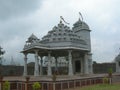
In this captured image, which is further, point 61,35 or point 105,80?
point 61,35

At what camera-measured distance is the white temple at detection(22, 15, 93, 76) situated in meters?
42.3

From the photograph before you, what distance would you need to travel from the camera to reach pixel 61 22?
47.5 meters

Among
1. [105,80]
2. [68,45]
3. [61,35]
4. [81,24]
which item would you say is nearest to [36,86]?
[105,80]

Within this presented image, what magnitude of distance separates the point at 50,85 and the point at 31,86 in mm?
2253

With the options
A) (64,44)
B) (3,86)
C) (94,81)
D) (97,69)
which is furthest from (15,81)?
(97,69)

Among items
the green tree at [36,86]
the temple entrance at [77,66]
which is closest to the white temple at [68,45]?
the temple entrance at [77,66]

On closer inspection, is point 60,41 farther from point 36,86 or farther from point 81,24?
point 36,86

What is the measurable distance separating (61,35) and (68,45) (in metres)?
Answer: 3.19

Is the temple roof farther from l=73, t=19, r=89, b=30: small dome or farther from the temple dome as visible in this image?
l=73, t=19, r=89, b=30: small dome

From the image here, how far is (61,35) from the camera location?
44438 mm

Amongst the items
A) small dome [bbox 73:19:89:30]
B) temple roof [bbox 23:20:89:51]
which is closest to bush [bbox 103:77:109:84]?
temple roof [bbox 23:20:89:51]

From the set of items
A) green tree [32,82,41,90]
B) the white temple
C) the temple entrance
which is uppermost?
the white temple

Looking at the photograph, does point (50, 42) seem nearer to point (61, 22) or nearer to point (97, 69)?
point (61, 22)

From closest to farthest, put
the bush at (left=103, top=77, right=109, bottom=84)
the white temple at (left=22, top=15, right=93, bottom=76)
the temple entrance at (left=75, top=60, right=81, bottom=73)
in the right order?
the bush at (left=103, top=77, right=109, bottom=84)
the white temple at (left=22, top=15, right=93, bottom=76)
the temple entrance at (left=75, top=60, right=81, bottom=73)
